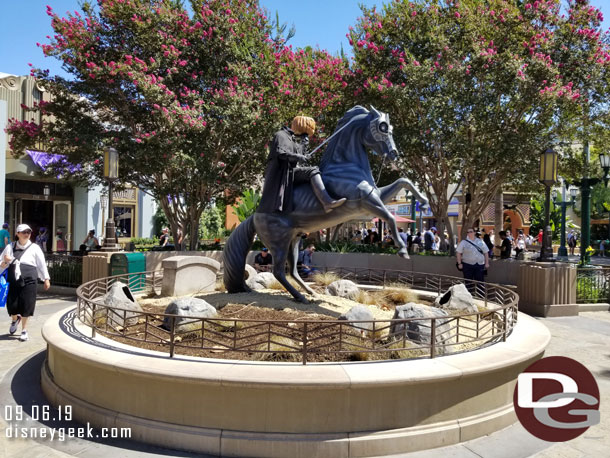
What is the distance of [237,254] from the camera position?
27.5 ft

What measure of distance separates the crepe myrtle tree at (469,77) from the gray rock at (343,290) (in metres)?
7.75

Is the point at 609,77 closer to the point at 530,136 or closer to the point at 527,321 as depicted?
the point at 530,136

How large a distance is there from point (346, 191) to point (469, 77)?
10723 mm

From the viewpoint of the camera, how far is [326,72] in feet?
62.0

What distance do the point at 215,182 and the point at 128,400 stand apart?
39.2ft

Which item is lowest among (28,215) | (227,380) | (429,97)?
(227,380)

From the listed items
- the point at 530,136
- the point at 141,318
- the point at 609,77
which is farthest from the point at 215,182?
the point at 609,77

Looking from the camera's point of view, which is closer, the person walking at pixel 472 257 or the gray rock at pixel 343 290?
the gray rock at pixel 343 290

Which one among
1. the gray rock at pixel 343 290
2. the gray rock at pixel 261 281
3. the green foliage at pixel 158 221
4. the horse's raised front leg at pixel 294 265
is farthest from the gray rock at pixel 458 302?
the green foliage at pixel 158 221

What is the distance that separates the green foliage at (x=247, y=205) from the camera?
28.3 metres

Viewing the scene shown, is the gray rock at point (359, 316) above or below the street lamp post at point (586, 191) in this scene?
below

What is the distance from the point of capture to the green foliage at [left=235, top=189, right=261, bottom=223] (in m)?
28.3

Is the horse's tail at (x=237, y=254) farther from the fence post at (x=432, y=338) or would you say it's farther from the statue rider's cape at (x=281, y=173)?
the fence post at (x=432, y=338)

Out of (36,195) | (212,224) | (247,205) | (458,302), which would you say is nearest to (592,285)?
(458,302)
